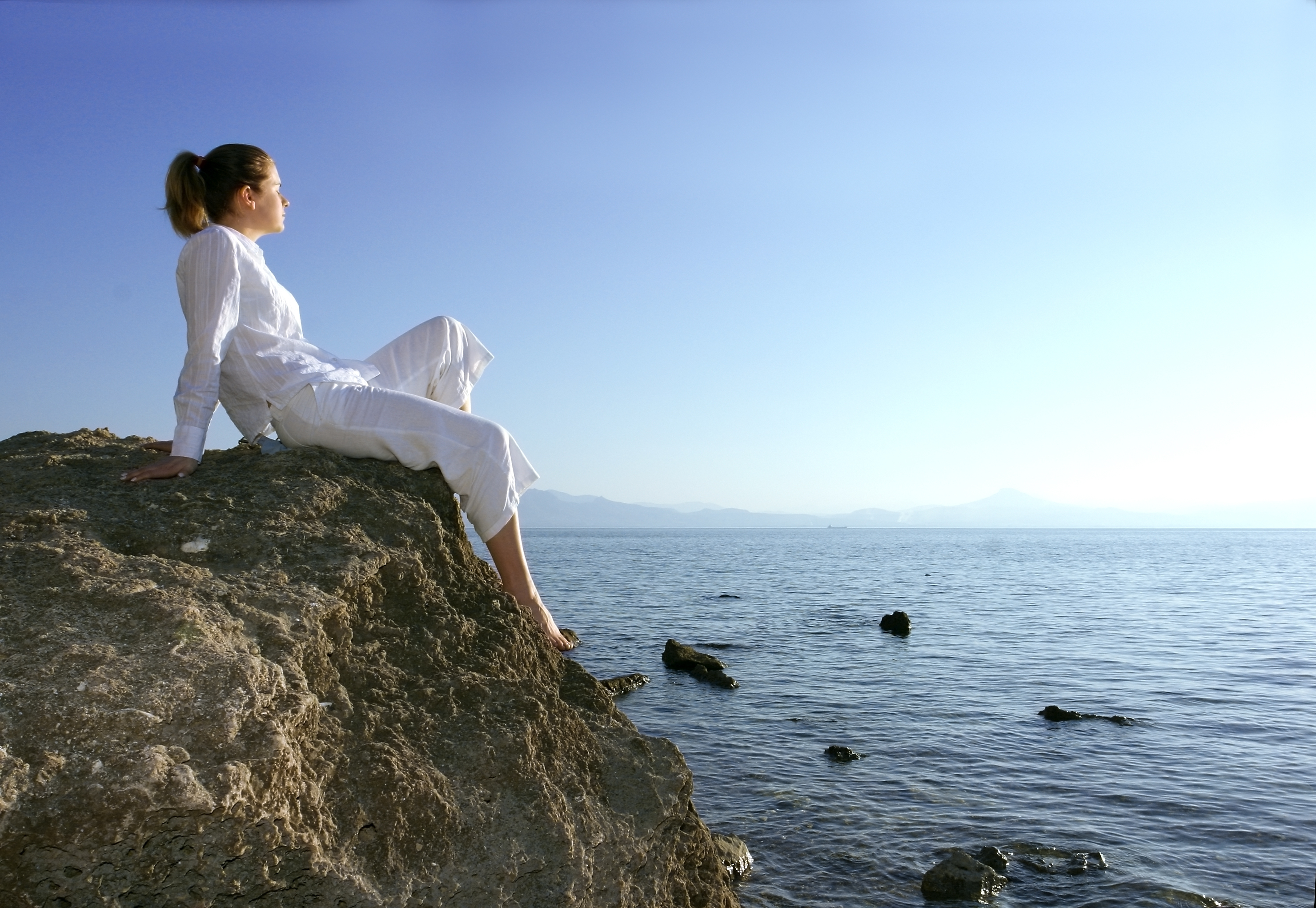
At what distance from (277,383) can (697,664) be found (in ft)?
44.4

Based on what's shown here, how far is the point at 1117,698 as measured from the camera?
1536cm

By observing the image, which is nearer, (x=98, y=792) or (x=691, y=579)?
(x=98, y=792)

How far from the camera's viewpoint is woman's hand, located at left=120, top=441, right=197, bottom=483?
4.01 metres

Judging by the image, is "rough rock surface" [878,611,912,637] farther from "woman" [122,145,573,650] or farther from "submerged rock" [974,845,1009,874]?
"woman" [122,145,573,650]

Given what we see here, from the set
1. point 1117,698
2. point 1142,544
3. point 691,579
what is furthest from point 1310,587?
point 1142,544

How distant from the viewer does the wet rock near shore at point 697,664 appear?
52.8 ft

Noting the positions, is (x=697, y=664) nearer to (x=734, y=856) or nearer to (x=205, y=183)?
(x=734, y=856)

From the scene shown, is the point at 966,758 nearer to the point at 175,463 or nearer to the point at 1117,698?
the point at 1117,698

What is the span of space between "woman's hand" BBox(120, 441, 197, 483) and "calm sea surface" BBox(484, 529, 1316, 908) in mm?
5402

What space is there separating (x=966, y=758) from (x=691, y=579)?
3501cm

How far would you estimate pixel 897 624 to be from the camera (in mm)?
23828

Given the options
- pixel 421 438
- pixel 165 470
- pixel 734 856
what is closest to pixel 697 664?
pixel 734 856

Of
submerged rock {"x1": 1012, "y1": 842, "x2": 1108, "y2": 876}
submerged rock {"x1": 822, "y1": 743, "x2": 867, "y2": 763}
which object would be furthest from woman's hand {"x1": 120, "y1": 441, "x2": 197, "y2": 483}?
submerged rock {"x1": 822, "y1": 743, "x2": 867, "y2": 763}

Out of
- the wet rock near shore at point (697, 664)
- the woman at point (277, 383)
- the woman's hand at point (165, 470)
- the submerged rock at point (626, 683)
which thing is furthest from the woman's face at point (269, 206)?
the wet rock near shore at point (697, 664)
